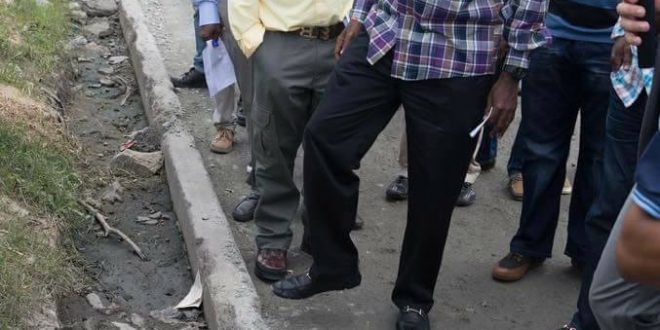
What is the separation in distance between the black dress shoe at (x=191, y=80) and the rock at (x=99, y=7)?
7.20 ft

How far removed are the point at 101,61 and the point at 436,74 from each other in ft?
14.8

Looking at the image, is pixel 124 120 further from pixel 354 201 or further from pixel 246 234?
→ pixel 354 201

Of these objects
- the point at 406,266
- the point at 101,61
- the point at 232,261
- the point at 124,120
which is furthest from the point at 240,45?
the point at 101,61

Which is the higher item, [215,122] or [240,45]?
[240,45]

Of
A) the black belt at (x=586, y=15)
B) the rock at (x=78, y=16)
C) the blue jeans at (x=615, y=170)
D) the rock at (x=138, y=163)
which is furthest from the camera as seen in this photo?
the rock at (x=78, y=16)

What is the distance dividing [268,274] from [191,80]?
2668 millimetres

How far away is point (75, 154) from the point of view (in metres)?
5.17

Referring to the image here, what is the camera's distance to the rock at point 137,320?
3.94 m

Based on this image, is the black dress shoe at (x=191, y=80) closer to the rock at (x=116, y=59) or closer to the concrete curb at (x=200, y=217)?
the concrete curb at (x=200, y=217)

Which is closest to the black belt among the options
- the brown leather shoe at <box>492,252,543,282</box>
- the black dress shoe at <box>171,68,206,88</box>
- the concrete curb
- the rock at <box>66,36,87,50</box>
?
the brown leather shoe at <box>492,252,543,282</box>

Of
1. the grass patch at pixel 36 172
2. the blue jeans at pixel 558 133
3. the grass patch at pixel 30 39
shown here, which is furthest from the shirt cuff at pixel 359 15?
the grass patch at pixel 30 39

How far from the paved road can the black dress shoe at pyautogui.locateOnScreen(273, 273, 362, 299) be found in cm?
5

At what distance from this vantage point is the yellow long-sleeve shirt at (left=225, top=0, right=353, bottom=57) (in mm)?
3805

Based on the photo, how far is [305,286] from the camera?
3723 millimetres
